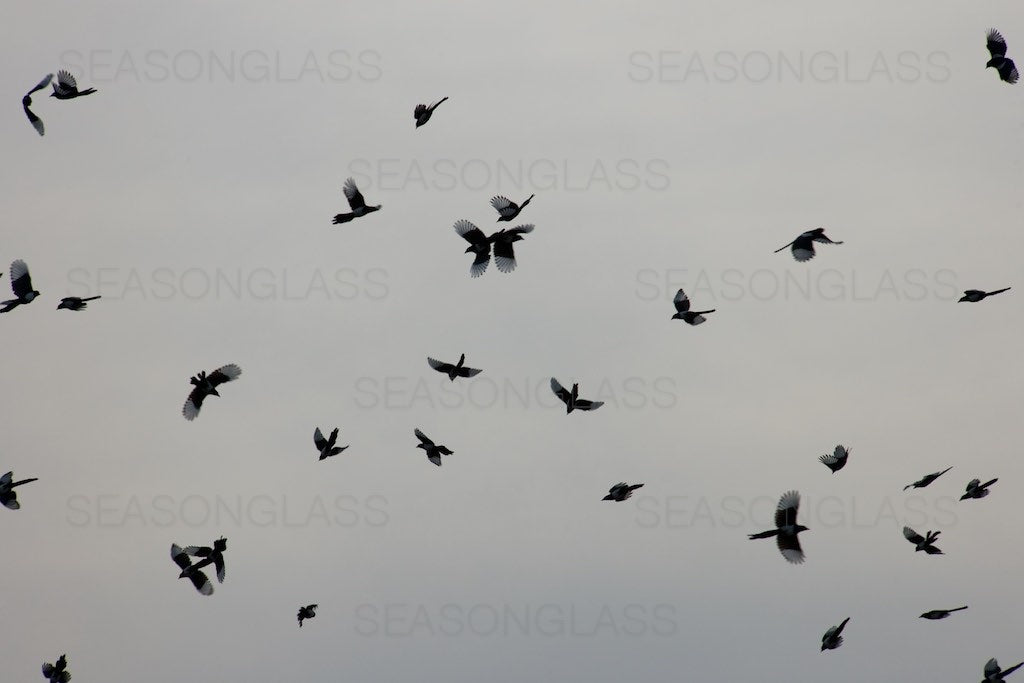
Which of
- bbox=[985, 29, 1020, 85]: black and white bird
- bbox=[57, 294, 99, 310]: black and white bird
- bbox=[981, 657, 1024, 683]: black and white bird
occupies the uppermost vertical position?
bbox=[985, 29, 1020, 85]: black and white bird

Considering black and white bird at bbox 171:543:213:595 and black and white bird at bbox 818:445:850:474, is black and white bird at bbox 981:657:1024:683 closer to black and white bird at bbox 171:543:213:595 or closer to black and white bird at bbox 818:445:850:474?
black and white bird at bbox 818:445:850:474

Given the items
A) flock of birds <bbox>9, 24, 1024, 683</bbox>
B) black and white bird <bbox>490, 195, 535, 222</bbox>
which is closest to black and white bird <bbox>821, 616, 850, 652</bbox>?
flock of birds <bbox>9, 24, 1024, 683</bbox>

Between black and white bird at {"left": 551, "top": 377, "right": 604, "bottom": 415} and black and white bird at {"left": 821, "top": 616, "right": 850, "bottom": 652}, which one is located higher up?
black and white bird at {"left": 551, "top": 377, "right": 604, "bottom": 415}

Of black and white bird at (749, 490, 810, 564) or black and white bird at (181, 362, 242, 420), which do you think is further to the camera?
black and white bird at (181, 362, 242, 420)

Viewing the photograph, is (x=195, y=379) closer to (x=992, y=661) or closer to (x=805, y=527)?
(x=805, y=527)

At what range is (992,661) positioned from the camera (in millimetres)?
55750

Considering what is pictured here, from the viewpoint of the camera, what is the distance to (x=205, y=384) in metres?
50.7

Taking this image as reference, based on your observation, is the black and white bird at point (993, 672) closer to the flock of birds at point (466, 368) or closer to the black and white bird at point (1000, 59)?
the flock of birds at point (466, 368)

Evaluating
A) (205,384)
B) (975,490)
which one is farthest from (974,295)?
(205,384)

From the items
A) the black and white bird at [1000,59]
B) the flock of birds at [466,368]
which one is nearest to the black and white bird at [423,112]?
the flock of birds at [466,368]

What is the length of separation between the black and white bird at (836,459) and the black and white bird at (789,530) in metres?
11.6

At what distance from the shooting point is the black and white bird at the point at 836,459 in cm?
5600

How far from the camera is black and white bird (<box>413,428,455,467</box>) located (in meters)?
56.9

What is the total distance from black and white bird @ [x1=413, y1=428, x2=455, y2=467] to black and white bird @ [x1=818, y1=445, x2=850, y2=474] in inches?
518
